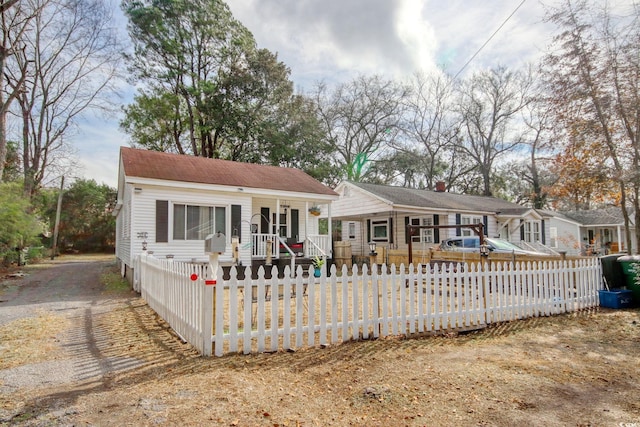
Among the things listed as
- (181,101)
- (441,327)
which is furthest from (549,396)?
(181,101)

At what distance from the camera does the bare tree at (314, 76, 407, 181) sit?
34.3 meters

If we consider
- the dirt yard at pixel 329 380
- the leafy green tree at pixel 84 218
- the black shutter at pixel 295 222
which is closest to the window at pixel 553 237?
the black shutter at pixel 295 222

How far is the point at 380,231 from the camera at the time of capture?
71.6 ft

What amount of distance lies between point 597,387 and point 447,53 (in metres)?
9.94

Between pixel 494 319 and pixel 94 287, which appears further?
pixel 94 287

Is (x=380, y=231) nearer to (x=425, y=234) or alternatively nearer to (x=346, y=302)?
(x=425, y=234)

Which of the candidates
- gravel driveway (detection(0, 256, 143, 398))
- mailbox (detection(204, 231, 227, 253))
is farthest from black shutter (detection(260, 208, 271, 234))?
mailbox (detection(204, 231, 227, 253))

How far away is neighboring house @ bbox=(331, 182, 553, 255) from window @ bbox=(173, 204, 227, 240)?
28.6 feet

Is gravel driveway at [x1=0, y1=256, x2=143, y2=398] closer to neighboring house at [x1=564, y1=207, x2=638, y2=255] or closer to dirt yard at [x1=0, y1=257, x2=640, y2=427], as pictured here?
dirt yard at [x1=0, y1=257, x2=640, y2=427]

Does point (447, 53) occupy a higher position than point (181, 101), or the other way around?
point (181, 101)

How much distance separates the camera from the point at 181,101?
2853 centimetres

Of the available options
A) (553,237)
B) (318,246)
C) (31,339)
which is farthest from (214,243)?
(553,237)

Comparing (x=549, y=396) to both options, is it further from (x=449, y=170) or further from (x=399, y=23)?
(x=449, y=170)

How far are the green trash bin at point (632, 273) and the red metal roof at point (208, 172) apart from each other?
9672 millimetres
